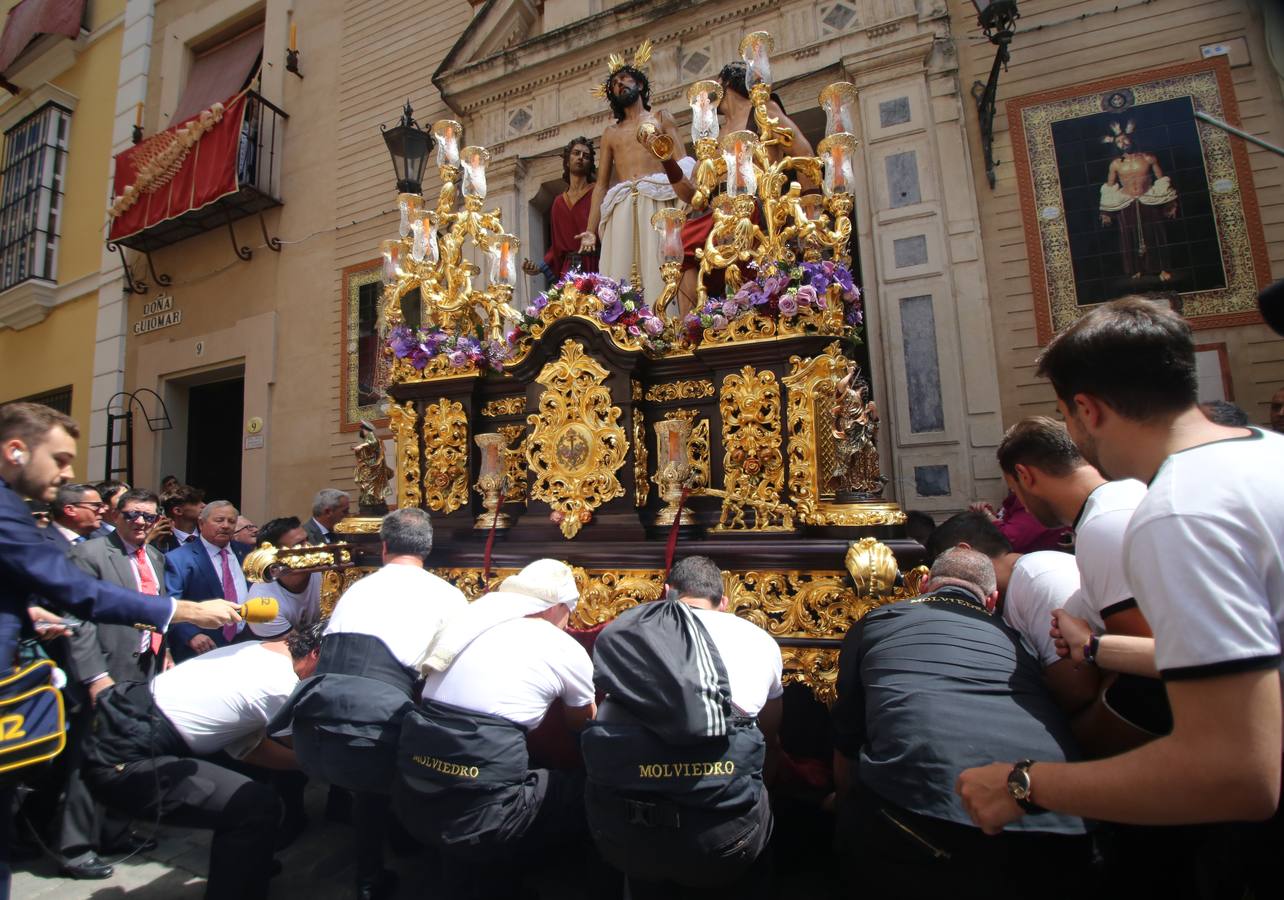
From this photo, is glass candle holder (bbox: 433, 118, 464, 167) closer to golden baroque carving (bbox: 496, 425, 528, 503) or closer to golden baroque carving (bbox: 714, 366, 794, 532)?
golden baroque carving (bbox: 496, 425, 528, 503)

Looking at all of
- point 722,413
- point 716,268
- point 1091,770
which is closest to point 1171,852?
point 1091,770

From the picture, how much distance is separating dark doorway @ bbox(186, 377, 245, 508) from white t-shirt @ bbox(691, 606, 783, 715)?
438 inches

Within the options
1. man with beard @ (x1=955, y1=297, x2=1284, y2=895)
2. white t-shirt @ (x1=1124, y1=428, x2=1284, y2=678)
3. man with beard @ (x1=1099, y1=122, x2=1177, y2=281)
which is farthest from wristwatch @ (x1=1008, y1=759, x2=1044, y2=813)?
man with beard @ (x1=1099, y1=122, x2=1177, y2=281)

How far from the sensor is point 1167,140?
5621 mm

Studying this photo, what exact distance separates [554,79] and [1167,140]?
607 centimetres

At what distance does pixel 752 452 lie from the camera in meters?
3.41

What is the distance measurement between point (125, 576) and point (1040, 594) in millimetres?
4597


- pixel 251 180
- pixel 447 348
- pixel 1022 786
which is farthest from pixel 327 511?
pixel 251 180

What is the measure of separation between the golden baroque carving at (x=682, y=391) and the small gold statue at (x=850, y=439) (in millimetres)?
698

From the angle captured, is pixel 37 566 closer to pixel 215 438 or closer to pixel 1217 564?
pixel 1217 564

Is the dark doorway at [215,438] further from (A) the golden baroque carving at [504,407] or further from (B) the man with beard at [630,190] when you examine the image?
(A) the golden baroque carving at [504,407]

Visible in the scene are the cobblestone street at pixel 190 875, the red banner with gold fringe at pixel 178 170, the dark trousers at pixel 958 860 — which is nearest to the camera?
the dark trousers at pixel 958 860

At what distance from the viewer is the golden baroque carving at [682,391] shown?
3.76m

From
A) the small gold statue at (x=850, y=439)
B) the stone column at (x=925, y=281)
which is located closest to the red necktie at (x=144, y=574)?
the small gold statue at (x=850, y=439)
